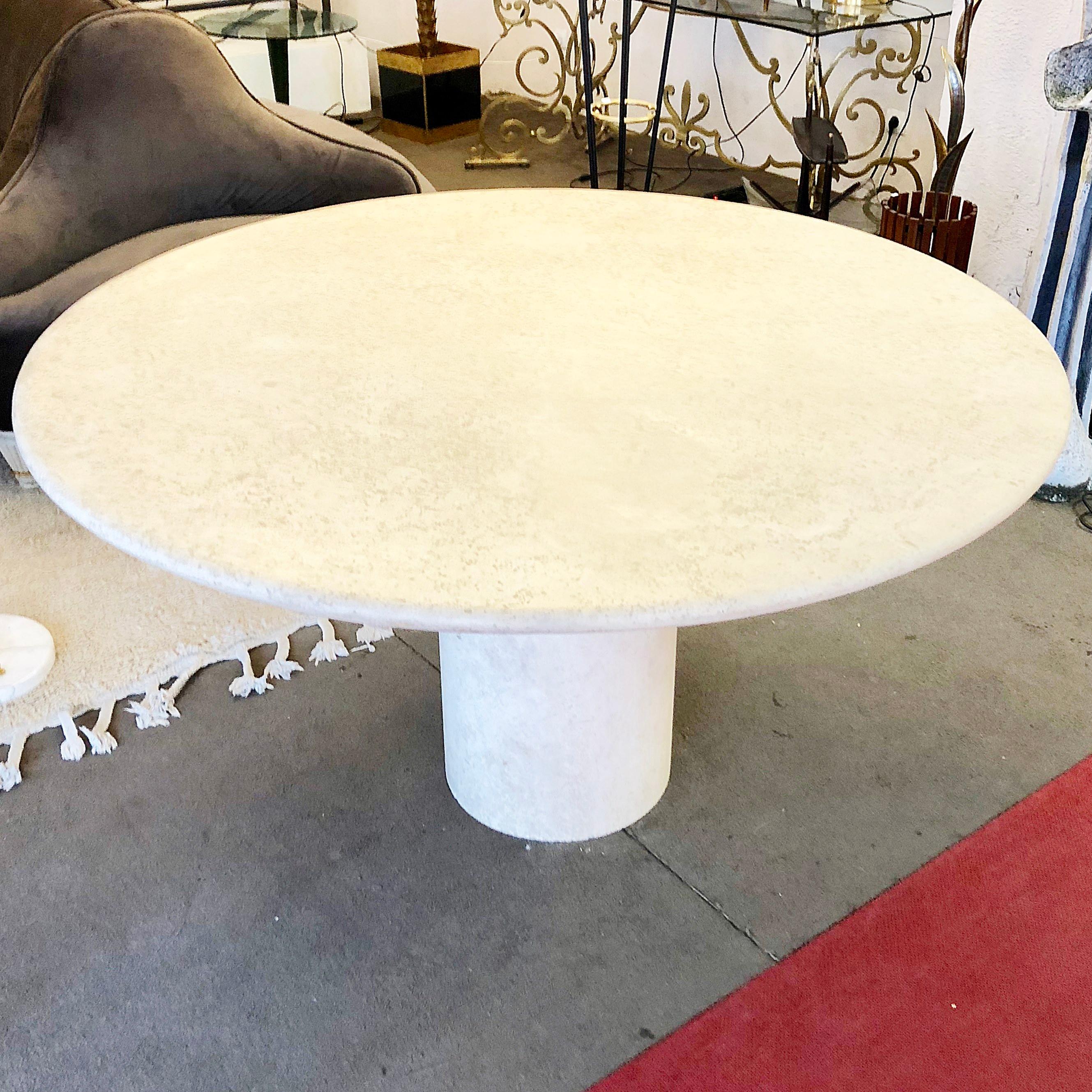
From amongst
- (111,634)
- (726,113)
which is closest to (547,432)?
(111,634)

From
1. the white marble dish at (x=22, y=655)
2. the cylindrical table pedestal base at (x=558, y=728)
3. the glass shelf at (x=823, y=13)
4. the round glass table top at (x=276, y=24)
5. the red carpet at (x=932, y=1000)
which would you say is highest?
the glass shelf at (x=823, y=13)

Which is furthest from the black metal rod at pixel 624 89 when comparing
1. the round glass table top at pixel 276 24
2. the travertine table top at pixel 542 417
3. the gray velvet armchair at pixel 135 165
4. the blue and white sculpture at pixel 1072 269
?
the travertine table top at pixel 542 417

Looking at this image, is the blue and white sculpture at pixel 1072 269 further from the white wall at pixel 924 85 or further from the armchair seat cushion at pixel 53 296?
the armchair seat cushion at pixel 53 296

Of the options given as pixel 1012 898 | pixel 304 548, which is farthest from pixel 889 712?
pixel 304 548

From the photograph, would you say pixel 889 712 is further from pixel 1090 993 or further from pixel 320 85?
pixel 320 85

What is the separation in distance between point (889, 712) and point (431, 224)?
84 centimetres

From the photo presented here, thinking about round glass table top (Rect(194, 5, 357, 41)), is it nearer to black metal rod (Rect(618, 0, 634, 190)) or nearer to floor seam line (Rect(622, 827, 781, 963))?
black metal rod (Rect(618, 0, 634, 190))

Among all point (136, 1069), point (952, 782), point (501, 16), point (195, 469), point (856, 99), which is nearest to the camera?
point (195, 469)

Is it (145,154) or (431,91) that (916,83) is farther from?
(145,154)

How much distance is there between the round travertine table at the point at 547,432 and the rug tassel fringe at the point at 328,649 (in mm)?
320

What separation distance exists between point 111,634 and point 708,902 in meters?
0.91

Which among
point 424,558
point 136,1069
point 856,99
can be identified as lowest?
point 136,1069

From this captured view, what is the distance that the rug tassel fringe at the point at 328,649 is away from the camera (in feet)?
5.20

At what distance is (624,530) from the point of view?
0.81 meters
